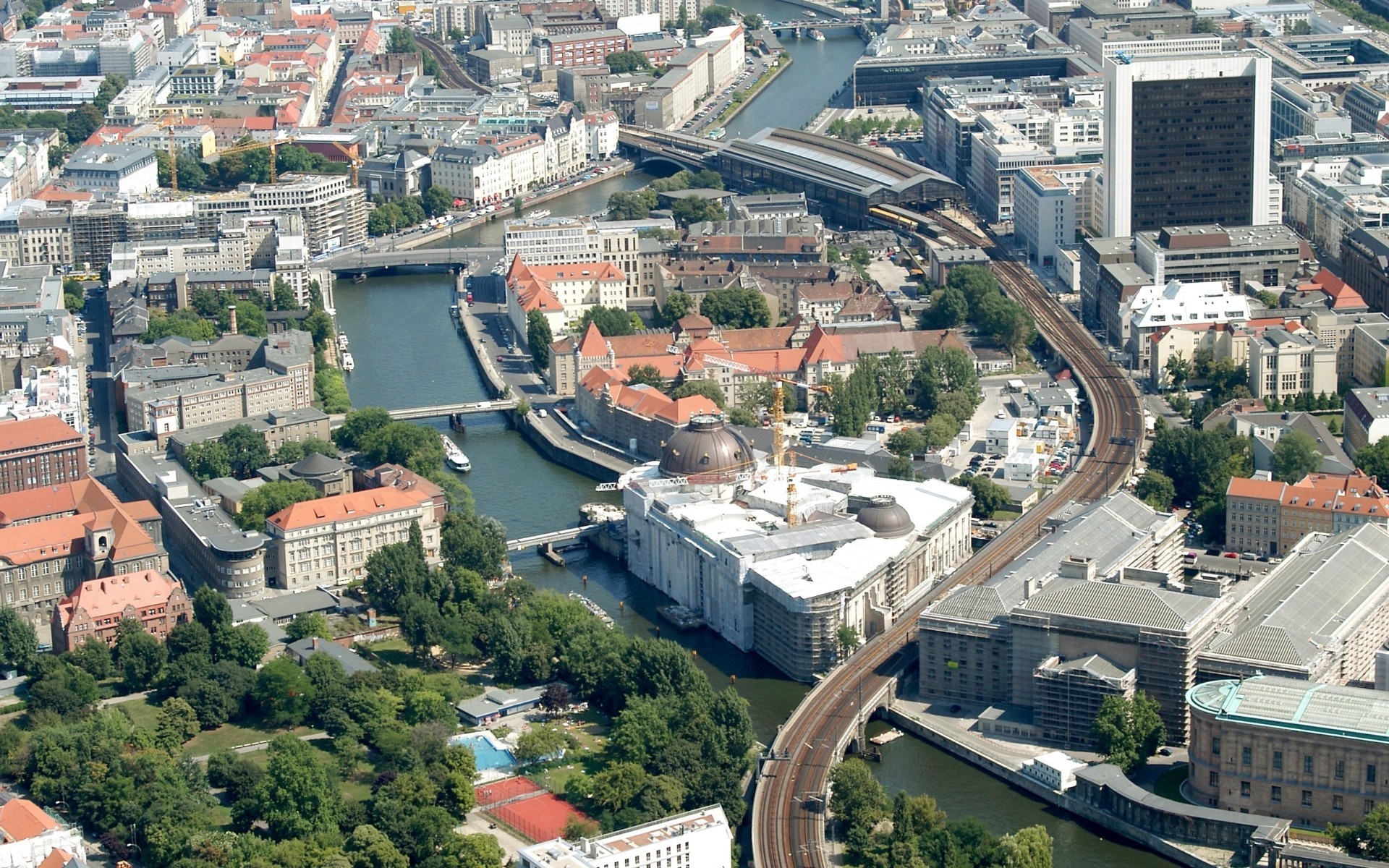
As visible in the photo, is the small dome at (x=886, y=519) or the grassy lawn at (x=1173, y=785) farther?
the small dome at (x=886, y=519)

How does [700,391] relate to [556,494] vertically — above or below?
above

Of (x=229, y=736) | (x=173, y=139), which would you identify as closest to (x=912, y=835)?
(x=229, y=736)

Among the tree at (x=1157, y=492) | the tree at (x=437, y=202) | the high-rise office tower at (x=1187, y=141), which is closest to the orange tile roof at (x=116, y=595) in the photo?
the tree at (x=1157, y=492)

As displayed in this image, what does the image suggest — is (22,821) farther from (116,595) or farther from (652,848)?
(652,848)

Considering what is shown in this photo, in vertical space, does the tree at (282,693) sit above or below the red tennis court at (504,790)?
above

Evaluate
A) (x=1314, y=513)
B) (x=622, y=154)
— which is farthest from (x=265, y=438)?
(x=622, y=154)

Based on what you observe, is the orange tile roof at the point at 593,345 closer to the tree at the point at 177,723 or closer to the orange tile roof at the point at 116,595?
the orange tile roof at the point at 116,595

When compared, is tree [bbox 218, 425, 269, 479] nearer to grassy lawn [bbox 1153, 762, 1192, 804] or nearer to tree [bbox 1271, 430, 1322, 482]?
tree [bbox 1271, 430, 1322, 482]

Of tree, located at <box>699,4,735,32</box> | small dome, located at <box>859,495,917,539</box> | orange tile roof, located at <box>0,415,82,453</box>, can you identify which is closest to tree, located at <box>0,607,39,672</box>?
orange tile roof, located at <box>0,415,82,453</box>
